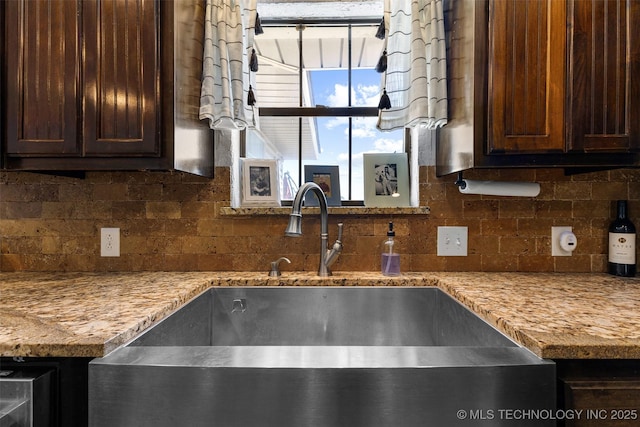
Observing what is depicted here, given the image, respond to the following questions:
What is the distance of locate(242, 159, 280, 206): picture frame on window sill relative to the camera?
162 centimetres

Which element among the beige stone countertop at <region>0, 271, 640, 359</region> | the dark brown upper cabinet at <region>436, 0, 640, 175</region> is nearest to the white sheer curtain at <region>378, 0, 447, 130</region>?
the dark brown upper cabinet at <region>436, 0, 640, 175</region>

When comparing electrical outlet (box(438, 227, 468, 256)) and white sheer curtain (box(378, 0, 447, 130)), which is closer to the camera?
white sheer curtain (box(378, 0, 447, 130))

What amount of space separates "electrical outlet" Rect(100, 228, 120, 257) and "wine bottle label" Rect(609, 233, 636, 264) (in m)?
2.12

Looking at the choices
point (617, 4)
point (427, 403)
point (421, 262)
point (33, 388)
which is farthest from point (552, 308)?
point (33, 388)

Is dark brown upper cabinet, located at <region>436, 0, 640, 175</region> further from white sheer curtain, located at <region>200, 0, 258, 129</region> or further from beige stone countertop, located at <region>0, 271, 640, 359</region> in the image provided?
white sheer curtain, located at <region>200, 0, 258, 129</region>

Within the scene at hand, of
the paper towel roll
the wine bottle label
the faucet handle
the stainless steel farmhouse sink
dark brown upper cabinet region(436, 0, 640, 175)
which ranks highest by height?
dark brown upper cabinet region(436, 0, 640, 175)

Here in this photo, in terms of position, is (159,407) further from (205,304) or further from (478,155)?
(478,155)

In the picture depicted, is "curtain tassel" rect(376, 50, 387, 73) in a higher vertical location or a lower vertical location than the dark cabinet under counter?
higher

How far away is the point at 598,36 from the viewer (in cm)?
117

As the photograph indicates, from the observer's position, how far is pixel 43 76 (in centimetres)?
122

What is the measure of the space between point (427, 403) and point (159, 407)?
21.4 inches

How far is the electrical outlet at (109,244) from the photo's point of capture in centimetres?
155

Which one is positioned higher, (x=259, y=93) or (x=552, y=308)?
(x=259, y=93)

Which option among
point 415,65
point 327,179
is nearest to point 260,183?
point 327,179
